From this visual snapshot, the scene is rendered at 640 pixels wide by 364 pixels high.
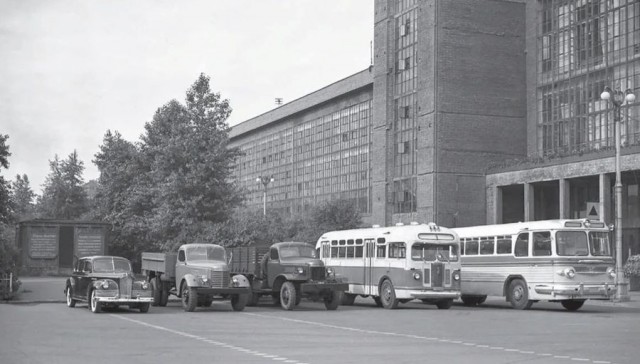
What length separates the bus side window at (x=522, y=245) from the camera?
97.3 ft

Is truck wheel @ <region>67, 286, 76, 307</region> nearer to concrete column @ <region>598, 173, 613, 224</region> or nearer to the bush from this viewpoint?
the bush

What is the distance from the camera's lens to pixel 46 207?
334 ft

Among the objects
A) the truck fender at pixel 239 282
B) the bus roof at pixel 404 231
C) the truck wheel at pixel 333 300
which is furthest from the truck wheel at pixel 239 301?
the bus roof at pixel 404 231

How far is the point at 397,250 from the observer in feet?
99.2

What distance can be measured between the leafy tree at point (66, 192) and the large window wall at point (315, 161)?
22.5m

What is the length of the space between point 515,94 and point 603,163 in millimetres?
16695

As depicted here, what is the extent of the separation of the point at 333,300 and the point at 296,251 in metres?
2.25

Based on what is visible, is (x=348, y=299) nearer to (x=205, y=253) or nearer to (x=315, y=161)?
(x=205, y=253)

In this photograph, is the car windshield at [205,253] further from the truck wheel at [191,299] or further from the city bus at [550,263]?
the city bus at [550,263]

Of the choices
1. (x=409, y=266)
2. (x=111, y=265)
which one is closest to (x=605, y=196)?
(x=409, y=266)

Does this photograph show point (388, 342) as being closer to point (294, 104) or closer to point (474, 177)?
point (474, 177)

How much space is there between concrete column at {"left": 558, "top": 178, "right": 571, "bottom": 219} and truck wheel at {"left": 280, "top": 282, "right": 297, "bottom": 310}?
3201 centimetres

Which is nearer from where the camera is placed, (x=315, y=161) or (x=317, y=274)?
(x=317, y=274)

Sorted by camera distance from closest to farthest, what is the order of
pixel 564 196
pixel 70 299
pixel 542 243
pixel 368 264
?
pixel 70 299 → pixel 542 243 → pixel 368 264 → pixel 564 196
